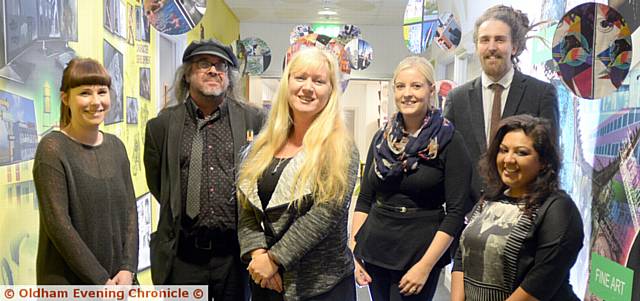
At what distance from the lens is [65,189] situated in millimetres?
1402

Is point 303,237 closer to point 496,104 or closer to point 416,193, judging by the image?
point 416,193

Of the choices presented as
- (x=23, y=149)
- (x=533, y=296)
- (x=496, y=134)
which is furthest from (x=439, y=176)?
(x=23, y=149)

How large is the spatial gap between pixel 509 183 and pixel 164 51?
2.30 m

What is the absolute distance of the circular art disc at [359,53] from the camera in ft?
12.2

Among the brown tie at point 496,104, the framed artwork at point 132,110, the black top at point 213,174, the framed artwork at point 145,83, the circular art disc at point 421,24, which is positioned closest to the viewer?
the black top at point 213,174

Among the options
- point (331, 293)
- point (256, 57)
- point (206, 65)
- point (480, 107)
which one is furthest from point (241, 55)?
point (331, 293)

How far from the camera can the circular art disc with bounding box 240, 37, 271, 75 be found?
151 inches

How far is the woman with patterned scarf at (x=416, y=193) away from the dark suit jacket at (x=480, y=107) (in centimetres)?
12

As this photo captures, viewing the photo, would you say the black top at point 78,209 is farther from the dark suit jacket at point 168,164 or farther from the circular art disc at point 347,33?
the circular art disc at point 347,33

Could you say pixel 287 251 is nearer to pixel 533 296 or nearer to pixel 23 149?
pixel 533 296

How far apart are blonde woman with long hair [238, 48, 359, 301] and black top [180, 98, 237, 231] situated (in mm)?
214

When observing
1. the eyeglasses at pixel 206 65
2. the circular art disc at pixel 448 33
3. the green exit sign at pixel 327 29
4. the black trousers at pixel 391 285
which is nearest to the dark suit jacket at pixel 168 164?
the eyeglasses at pixel 206 65

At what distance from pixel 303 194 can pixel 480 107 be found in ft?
2.82

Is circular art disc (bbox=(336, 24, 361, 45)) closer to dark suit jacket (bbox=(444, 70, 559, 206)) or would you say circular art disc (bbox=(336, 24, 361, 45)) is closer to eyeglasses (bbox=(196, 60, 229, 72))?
dark suit jacket (bbox=(444, 70, 559, 206))
